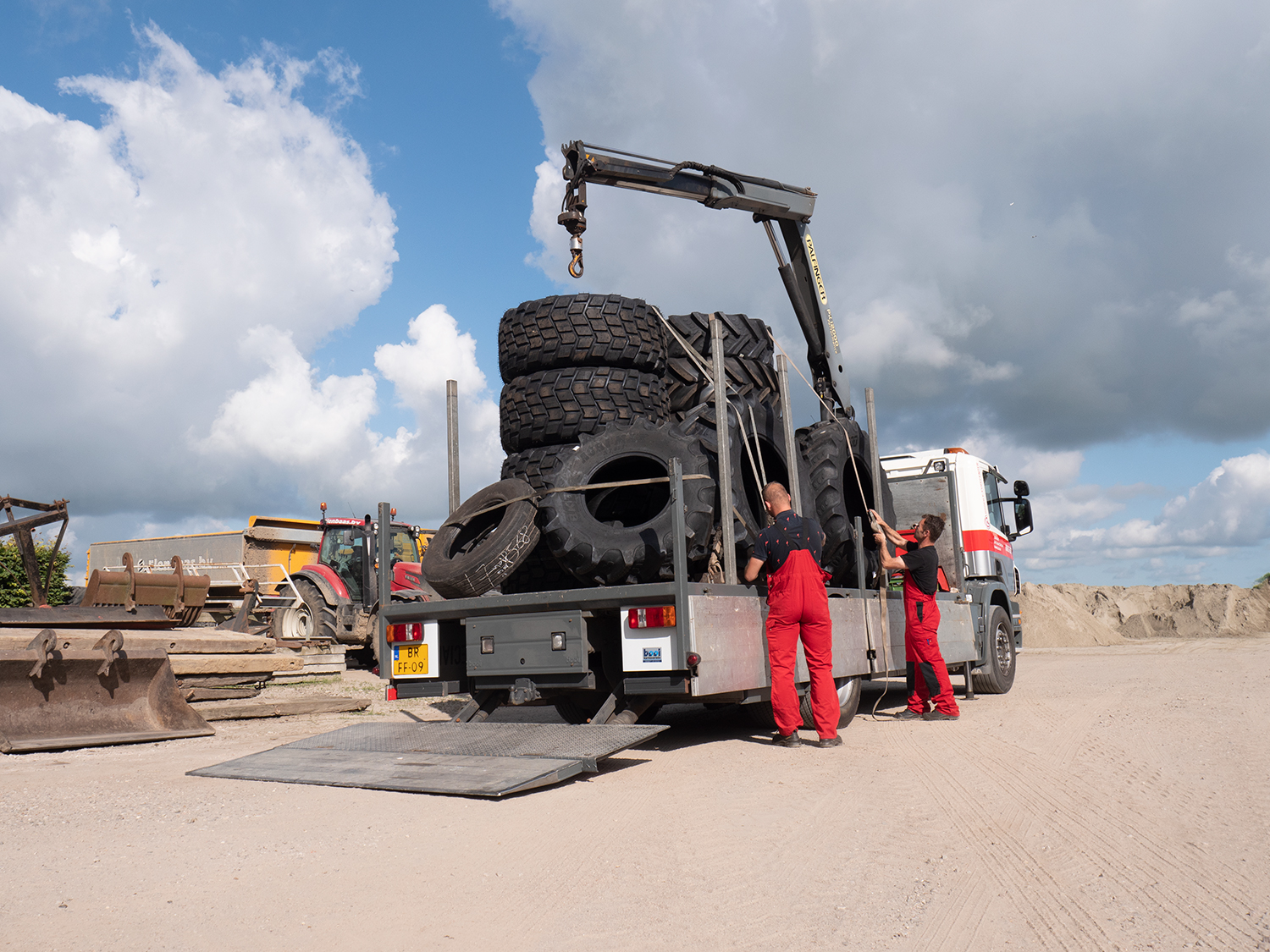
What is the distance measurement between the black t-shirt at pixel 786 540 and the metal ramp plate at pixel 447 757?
1.42m

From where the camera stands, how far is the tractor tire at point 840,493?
23.2 feet

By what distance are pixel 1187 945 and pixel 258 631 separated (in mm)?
15318

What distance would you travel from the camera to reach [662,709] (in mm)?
8672

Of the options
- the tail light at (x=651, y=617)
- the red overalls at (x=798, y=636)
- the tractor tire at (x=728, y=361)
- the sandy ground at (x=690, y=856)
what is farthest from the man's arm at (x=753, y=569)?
the tractor tire at (x=728, y=361)

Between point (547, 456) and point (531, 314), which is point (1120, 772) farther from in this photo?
point (531, 314)

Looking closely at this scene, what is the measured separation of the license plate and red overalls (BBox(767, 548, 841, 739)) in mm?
2334

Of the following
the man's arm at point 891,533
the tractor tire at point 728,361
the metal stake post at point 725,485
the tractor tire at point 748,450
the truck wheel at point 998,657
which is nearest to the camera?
the metal stake post at point 725,485

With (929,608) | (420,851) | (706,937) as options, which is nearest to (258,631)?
(929,608)

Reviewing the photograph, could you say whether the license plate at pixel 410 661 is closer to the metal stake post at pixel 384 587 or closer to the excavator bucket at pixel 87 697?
the metal stake post at pixel 384 587

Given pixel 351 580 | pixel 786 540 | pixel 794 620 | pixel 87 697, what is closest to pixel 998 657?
pixel 794 620

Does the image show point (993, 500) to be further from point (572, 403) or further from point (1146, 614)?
point (1146, 614)

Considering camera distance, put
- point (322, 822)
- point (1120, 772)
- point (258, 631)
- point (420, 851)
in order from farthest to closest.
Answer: point (258, 631) → point (1120, 772) → point (322, 822) → point (420, 851)

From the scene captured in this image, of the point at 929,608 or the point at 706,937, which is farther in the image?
the point at 929,608

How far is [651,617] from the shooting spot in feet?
17.1
